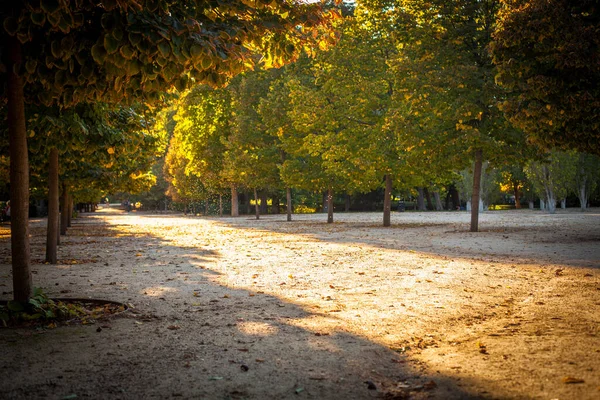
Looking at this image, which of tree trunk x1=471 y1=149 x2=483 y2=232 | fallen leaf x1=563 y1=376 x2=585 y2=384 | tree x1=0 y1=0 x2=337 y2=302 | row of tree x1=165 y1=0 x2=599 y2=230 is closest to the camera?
fallen leaf x1=563 y1=376 x2=585 y2=384

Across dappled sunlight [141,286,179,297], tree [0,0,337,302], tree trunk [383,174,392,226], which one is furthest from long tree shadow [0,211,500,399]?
tree trunk [383,174,392,226]

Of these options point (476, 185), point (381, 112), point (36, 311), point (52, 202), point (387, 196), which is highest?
point (381, 112)

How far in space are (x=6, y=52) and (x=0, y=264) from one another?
8.01 metres

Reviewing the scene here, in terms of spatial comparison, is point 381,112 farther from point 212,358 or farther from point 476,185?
point 212,358

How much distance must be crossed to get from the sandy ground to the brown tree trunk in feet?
2.38

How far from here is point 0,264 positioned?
484 inches

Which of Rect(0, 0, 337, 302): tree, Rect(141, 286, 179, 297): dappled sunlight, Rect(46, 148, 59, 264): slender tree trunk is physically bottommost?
Rect(141, 286, 179, 297): dappled sunlight

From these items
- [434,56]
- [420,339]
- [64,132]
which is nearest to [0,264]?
[64,132]

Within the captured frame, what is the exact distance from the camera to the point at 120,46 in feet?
15.5

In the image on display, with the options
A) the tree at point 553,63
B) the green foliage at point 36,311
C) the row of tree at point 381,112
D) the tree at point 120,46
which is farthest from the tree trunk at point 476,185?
the green foliage at point 36,311

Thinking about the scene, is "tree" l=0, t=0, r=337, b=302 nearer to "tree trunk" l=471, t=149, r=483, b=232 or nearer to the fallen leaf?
the fallen leaf

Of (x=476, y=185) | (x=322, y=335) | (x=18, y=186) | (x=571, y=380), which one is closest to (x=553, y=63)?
(x=322, y=335)

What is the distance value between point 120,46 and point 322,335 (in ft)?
11.2

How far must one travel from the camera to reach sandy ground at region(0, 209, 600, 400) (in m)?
3.96
